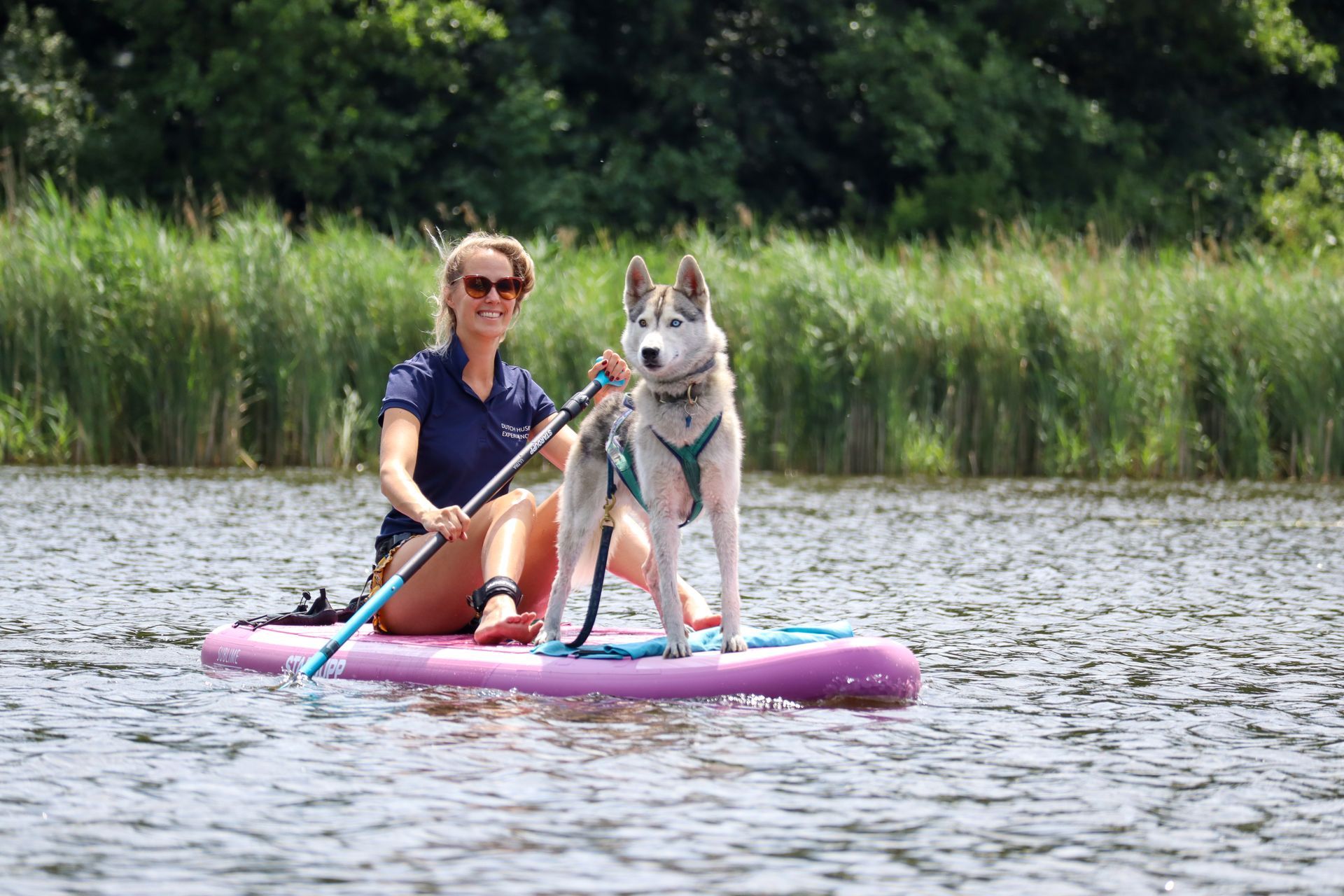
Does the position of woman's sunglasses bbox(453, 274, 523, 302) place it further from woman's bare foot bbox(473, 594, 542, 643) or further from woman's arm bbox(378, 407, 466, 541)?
woman's bare foot bbox(473, 594, 542, 643)

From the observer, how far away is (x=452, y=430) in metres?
5.89

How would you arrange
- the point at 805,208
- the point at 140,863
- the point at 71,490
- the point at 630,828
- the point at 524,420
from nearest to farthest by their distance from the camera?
the point at 140,863 → the point at 630,828 → the point at 524,420 → the point at 71,490 → the point at 805,208

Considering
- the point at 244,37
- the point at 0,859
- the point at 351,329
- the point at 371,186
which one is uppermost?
the point at 244,37

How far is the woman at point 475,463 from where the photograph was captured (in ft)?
18.8

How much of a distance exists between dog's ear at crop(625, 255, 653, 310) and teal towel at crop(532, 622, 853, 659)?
3.50ft

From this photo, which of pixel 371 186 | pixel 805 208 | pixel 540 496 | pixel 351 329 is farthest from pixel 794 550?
pixel 805 208

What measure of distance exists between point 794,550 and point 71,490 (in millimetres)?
5364

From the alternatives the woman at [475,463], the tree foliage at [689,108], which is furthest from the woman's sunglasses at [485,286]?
the tree foliage at [689,108]

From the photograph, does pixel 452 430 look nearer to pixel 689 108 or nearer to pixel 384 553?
pixel 384 553

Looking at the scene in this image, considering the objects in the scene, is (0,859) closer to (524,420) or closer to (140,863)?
(140,863)

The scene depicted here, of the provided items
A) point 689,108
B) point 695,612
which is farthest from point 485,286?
point 689,108

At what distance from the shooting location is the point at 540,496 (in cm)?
1247

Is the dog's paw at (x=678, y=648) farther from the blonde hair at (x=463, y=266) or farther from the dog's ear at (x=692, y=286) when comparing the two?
the blonde hair at (x=463, y=266)

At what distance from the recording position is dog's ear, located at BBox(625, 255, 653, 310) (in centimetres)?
523
